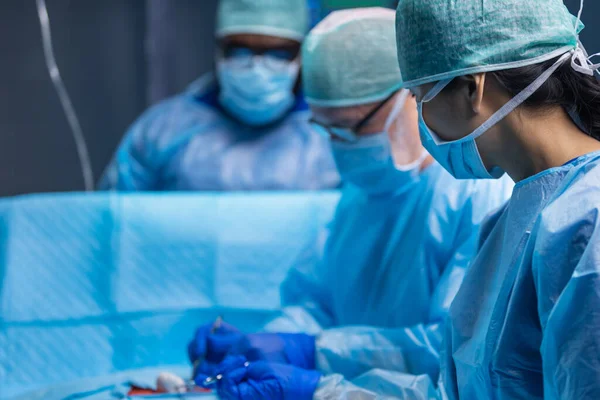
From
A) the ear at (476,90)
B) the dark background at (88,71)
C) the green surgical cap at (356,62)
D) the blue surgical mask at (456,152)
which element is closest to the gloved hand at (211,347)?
the green surgical cap at (356,62)

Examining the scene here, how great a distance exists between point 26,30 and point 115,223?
1.18m

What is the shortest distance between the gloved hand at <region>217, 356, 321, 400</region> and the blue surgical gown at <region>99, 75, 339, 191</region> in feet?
4.47

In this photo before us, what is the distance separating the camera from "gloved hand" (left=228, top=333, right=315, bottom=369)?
1456mm

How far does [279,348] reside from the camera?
1.47 m

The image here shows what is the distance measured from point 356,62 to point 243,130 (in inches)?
52.8

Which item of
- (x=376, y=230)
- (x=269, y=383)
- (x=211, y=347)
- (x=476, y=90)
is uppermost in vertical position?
(x=476, y=90)

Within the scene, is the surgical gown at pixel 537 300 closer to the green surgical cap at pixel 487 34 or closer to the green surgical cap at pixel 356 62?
the green surgical cap at pixel 487 34

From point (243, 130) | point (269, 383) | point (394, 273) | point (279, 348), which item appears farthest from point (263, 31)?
point (269, 383)

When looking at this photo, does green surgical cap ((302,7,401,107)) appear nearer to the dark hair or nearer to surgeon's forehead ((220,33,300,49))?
the dark hair

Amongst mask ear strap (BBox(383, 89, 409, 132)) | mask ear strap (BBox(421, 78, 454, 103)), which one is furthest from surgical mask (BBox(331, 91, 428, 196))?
mask ear strap (BBox(421, 78, 454, 103))

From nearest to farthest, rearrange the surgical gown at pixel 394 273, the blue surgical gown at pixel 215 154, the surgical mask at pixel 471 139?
the surgical mask at pixel 471 139, the surgical gown at pixel 394 273, the blue surgical gown at pixel 215 154

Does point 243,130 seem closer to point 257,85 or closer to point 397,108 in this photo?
point 257,85

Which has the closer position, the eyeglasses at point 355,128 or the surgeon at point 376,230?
the surgeon at point 376,230

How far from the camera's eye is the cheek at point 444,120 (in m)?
1.04
